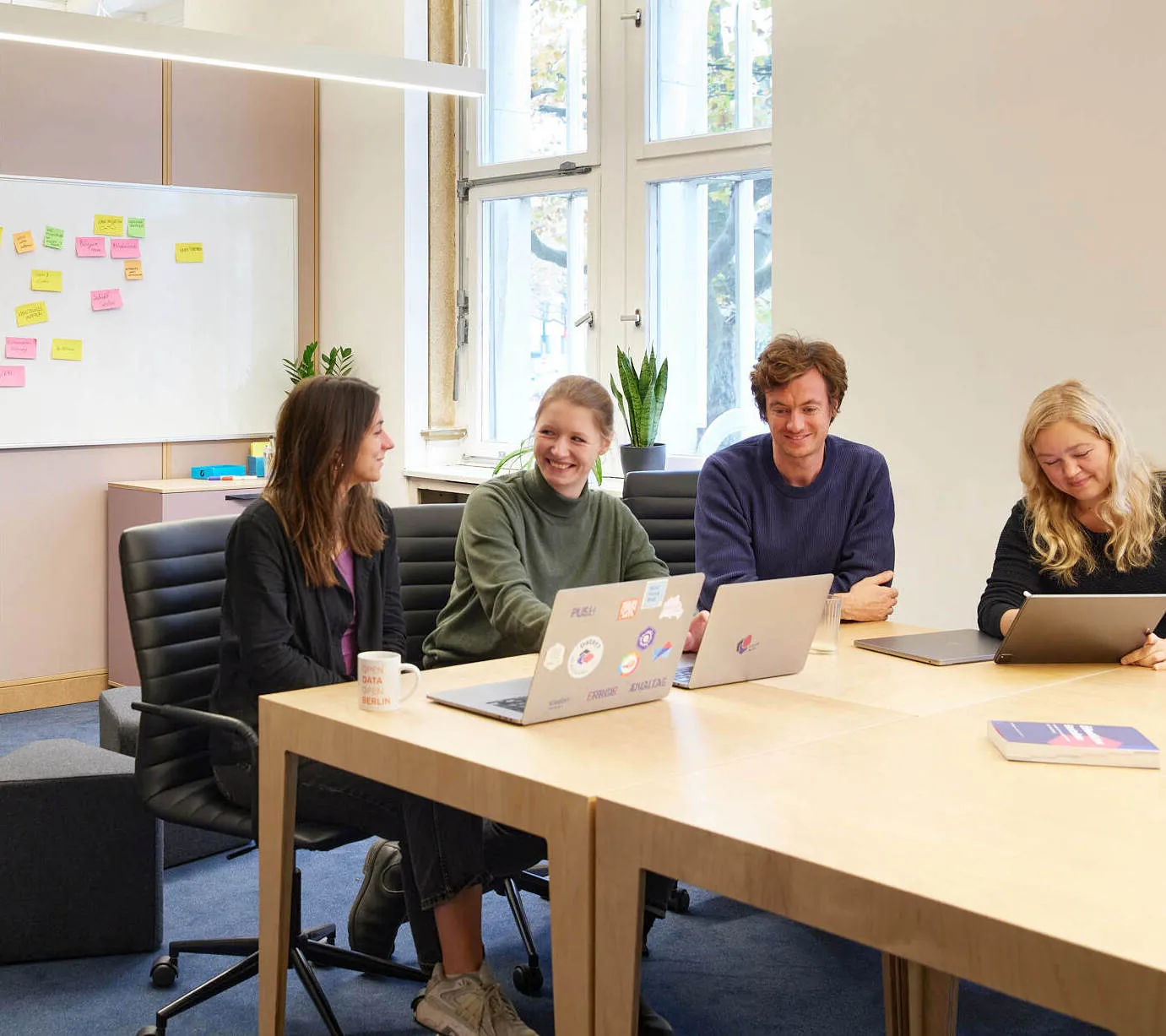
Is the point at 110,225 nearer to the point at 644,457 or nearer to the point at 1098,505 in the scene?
the point at 644,457

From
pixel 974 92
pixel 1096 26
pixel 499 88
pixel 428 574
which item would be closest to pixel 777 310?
pixel 974 92

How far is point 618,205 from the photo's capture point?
187 inches

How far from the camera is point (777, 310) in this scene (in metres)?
3.96

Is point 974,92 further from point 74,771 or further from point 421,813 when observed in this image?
point 74,771

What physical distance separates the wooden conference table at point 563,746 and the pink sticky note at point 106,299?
327cm

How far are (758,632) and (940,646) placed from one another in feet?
1.71

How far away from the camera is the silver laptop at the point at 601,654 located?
1.79 m

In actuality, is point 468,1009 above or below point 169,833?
above

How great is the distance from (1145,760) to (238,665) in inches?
58.0

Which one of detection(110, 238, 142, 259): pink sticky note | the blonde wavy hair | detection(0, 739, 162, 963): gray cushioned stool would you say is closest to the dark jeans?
detection(0, 739, 162, 963): gray cushioned stool

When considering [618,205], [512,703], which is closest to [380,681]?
[512,703]

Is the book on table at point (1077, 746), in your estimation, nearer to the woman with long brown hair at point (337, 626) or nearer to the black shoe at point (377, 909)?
the woman with long brown hair at point (337, 626)

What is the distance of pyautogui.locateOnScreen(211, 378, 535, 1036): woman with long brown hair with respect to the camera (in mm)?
2059

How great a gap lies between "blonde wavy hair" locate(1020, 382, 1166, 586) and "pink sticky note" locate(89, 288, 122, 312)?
3577 millimetres
